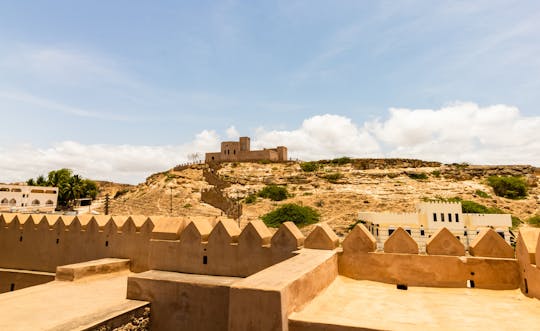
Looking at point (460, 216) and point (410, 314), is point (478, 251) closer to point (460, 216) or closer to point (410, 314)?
point (410, 314)

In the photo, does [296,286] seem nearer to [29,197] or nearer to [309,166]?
[29,197]

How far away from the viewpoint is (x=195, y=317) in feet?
16.5

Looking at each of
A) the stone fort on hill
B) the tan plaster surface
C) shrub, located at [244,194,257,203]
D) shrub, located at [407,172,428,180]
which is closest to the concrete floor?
the stone fort on hill

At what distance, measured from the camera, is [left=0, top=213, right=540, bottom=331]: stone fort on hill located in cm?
338

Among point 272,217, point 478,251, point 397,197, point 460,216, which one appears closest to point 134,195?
point 272,217

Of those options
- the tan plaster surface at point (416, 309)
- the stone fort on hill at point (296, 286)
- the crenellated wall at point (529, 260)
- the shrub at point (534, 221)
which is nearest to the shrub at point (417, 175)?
the shrub at point (534, 221)

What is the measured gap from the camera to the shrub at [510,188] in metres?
50.5

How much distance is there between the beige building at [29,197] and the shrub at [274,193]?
99.4 feet

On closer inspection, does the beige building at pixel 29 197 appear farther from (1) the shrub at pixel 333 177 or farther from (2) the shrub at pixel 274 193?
(1) the shrub at pixel 333 177

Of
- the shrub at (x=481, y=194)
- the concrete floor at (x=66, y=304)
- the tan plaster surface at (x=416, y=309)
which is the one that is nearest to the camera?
the tan plaster surface at (x=416, y=309)

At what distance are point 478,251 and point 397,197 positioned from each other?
47.1m

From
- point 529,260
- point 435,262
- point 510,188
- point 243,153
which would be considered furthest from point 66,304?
point 243,153

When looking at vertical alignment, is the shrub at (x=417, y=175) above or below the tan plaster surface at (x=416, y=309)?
above

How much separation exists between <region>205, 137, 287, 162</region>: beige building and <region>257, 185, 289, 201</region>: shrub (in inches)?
923
